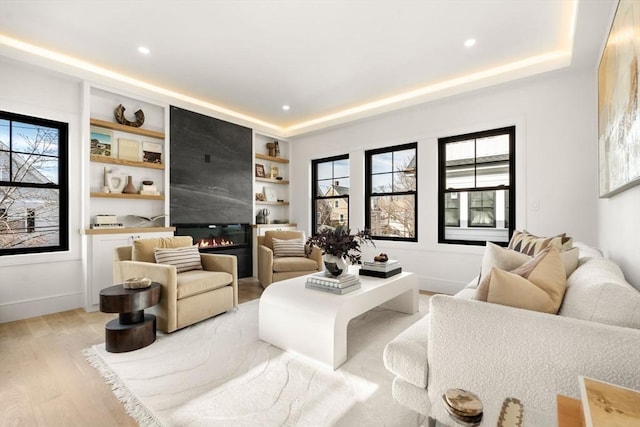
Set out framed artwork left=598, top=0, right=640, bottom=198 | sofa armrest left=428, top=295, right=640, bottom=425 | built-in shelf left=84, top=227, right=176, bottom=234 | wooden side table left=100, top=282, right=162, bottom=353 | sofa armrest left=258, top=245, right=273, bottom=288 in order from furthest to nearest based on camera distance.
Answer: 1. sofa armrest left=258, top=245, right=273, bottom=288
2. built-in shelf left=84, top=227, right=176, bottom=234
3. wooden side table left=100, top=282, right=162, bottom=353
4. framed artwork left=598, top=0, right=640, bottom=198
5. sofa armrest left=428, top=295, right=640, bottom=425

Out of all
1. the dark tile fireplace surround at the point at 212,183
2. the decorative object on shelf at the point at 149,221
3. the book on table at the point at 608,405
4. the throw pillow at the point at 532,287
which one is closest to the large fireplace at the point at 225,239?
the dark tile fireplace surround at the point at 212,183

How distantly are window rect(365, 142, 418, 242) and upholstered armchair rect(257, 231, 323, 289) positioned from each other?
1.27 metres

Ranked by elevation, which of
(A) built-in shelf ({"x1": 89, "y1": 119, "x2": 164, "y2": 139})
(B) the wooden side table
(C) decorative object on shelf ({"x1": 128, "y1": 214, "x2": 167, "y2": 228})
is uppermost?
(A) built-in shelf ({"x1": 89, "y1": 119, "x2": 164, "y2": 139})

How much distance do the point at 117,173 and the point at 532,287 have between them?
14.5 feet

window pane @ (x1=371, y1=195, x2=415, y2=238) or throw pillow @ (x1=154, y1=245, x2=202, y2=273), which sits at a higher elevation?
window pane @ (x1=371, y1=195, x2=415, y2=238)

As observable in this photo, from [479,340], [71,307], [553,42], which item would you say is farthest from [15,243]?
[553,42]

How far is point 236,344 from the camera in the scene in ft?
7.96

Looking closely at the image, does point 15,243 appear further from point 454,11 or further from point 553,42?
point 553,42

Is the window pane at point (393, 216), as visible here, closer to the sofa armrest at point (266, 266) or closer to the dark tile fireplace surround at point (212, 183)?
the sofa armrest at point (266, 266)

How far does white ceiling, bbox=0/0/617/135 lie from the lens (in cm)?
244

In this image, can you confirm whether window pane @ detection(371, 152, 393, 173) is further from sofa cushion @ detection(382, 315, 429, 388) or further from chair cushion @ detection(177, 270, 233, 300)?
sofa cushion @ detection(382, 315, 429, 388)

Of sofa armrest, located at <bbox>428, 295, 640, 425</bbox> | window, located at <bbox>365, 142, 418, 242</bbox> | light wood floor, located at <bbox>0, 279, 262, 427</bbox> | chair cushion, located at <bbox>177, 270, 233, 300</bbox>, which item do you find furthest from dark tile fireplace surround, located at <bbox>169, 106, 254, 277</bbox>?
sofa armrest, located at <bbox>428, 295, 640, 425</bbox>

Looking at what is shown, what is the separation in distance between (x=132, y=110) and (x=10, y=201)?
67.2 inches

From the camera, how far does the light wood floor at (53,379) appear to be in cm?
157
